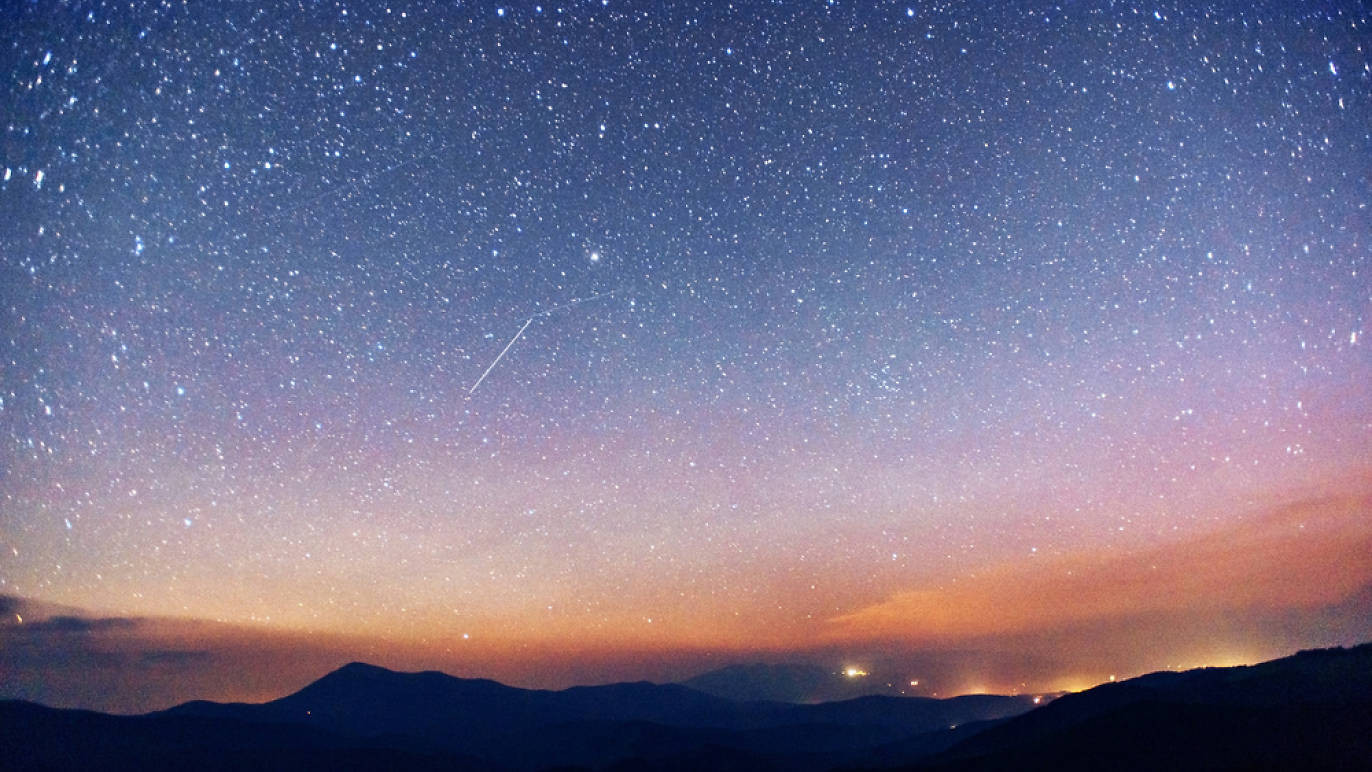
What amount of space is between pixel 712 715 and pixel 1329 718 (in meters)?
142

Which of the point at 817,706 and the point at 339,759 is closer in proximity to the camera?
the point at 339,759

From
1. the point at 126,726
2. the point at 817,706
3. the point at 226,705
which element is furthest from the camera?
the point at 817,706

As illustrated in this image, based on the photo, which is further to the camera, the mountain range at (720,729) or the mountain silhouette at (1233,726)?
the mountain range at (720,729)

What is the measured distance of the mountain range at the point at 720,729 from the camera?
1025 inches

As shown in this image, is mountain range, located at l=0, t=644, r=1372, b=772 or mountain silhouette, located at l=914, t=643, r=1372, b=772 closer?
mountain silhouette, located at l=914, t=643, r=1372, b=772

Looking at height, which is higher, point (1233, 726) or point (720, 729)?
point (1233, 726)

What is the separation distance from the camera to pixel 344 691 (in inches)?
5753

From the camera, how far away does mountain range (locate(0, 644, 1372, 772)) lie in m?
26.0

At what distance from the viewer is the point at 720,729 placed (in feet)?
316

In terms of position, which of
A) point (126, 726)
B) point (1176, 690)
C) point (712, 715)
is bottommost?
point (712, 715)

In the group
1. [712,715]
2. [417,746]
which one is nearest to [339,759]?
[417,746]

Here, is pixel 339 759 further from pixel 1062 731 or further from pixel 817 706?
pixel 817 706

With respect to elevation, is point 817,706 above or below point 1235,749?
below

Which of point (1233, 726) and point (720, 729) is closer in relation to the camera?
point (1233, 726)
